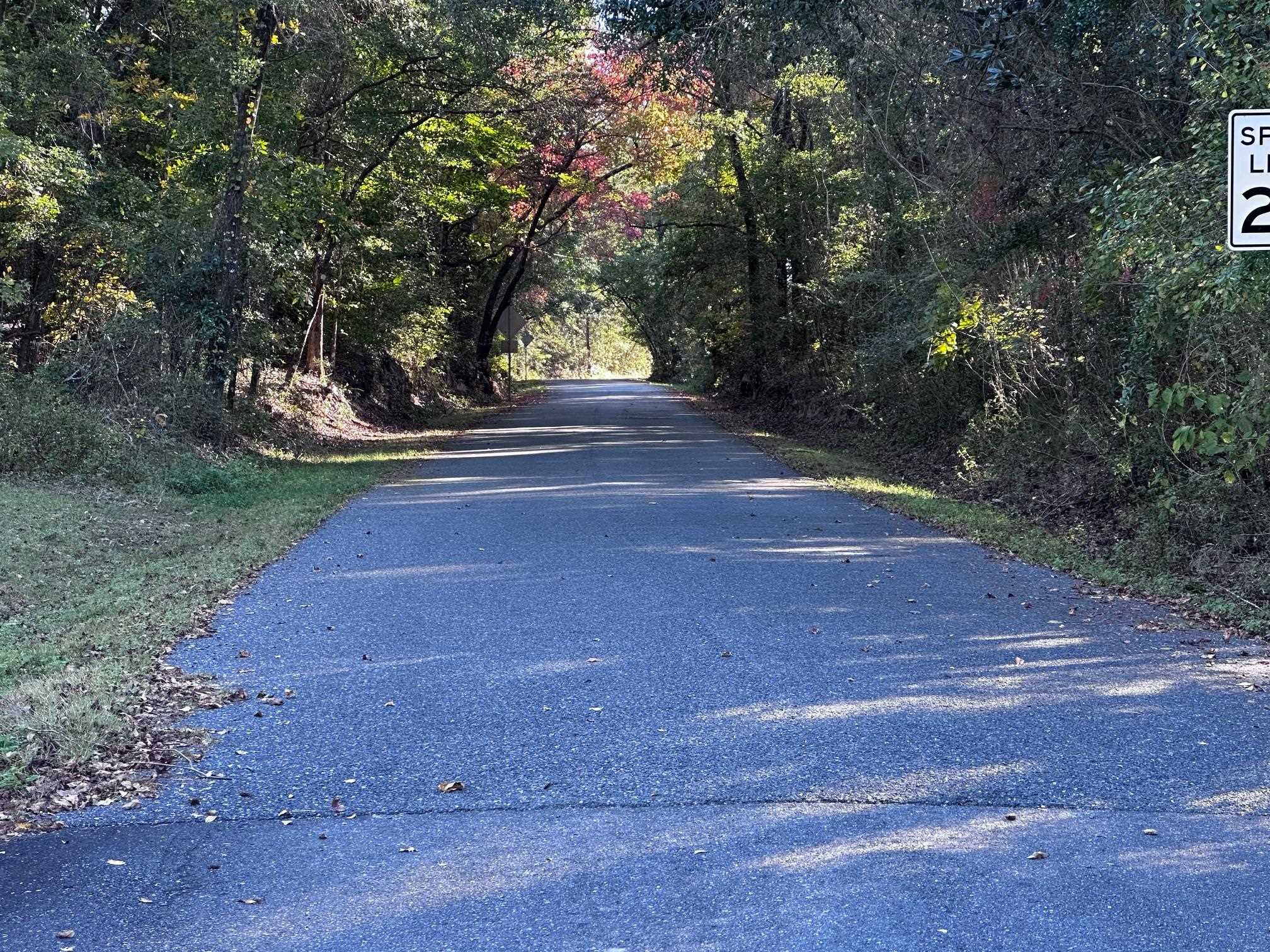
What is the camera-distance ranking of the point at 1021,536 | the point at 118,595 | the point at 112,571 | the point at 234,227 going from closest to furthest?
the point at 118,595, the point at 112,571, the point at 1021,536, the point at 234,227

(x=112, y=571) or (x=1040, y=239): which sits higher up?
(x=1040, y=239)

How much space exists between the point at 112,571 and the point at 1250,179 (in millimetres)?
8632

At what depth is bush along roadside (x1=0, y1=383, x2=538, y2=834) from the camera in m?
5.18

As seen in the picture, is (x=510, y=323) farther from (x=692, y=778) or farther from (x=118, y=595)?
(x=692, y=778)

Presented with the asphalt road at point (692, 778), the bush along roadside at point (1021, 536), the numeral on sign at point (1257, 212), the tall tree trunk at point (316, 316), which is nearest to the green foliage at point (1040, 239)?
the bush along roadside at point (1021, 536)

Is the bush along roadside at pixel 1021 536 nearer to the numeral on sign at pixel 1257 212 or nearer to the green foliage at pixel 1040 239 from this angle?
the green foliage at pixel 1040 239

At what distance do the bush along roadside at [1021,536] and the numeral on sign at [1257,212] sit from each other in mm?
3044

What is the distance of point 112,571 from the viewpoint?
31.7 feet

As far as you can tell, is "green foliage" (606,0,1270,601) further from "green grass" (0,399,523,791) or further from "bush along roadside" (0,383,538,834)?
"green grass" (0,399,523,791)

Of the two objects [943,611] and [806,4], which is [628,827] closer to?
[943,611]

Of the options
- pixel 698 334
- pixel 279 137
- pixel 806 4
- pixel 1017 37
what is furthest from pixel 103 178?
pixel 698 334

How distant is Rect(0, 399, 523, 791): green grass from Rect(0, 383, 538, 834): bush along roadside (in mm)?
16

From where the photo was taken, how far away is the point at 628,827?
4492mm

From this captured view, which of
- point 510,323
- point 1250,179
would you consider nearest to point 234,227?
point 1250,179
